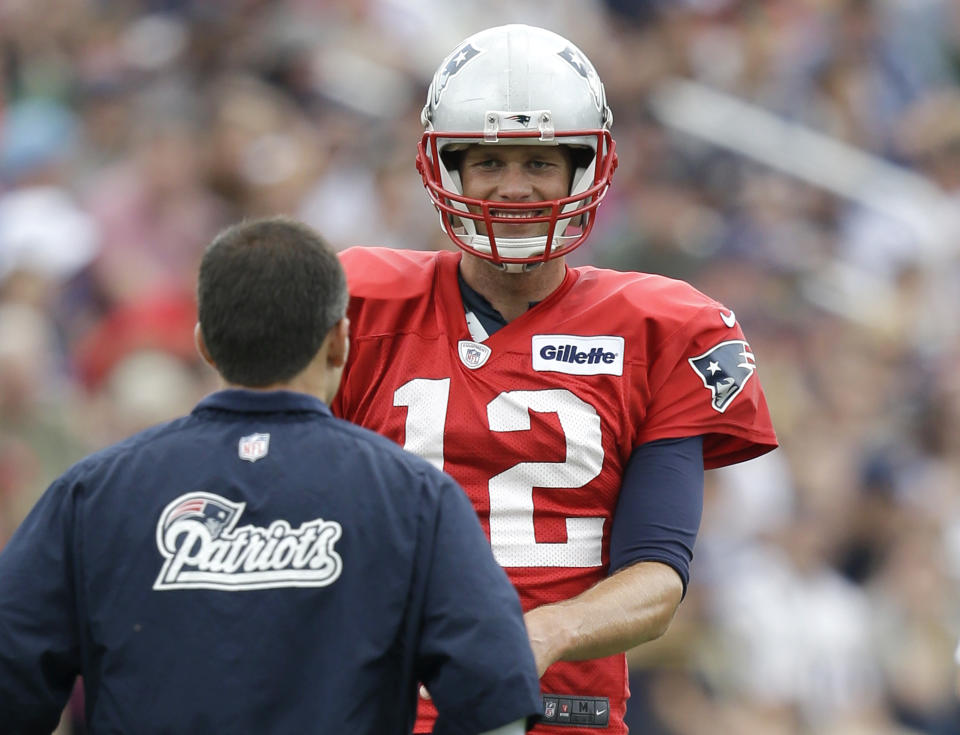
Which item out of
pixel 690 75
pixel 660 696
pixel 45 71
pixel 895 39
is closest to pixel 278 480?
pixel 660 696

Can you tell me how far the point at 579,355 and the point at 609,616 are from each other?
55cm

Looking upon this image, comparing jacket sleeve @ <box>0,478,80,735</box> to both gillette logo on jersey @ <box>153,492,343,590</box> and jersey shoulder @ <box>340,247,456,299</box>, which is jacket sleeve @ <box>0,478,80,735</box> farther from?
jersey shoulder @ <box>340,247,456,299</box>

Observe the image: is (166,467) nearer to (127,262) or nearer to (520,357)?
(520,357)

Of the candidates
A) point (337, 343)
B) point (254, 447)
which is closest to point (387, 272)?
point (337, 343)

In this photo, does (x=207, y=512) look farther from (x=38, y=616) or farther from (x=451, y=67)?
(x=451, y=67)

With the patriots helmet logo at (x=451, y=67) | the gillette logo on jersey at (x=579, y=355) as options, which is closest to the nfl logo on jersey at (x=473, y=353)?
the gillette logo on jersey at (x=579, y=355)

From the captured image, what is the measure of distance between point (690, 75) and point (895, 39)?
1521 mm

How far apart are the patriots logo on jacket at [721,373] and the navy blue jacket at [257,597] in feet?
3.22

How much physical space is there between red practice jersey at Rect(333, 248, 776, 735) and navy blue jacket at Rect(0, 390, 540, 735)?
2.50ft

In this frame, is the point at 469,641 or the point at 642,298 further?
the point at 642,298

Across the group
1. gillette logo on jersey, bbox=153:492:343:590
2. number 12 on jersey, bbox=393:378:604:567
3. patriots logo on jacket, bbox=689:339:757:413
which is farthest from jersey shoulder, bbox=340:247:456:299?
gillette logo on jersey, bbox=153:492:343:590

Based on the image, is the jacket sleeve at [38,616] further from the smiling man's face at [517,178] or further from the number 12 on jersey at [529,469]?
the smiling man's face at [517,178]

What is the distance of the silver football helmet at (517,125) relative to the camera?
10.7ft

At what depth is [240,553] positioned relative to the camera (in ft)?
7.75
